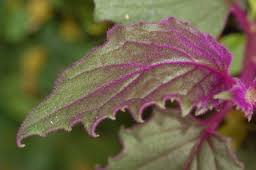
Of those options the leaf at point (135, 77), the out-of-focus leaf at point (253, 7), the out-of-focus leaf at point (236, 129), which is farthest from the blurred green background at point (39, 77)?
the leaf at point (135, 77)

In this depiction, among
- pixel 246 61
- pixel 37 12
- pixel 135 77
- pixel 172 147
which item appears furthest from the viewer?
pixel 37 12

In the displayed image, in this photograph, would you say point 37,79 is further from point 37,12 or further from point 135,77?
point 135,77

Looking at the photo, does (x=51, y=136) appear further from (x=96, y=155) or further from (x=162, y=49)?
(x=162, y=49)

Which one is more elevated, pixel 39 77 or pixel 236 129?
pixel 39 77

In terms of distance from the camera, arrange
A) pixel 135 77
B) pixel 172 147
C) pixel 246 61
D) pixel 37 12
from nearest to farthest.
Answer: pixel 135 77 → pixel 172 147 → pixel 246 61 → pixel 37 12

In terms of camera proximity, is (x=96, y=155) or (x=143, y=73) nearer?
(x=143, y=73)

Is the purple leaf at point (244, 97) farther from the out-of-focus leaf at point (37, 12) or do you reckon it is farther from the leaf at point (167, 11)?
the out-of-focus leaf at point (37, 12)

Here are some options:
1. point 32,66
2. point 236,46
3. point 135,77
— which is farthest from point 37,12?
point 135,77

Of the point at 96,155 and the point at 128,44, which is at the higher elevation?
the point at 96,155

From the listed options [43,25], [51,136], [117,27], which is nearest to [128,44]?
[117,27]
